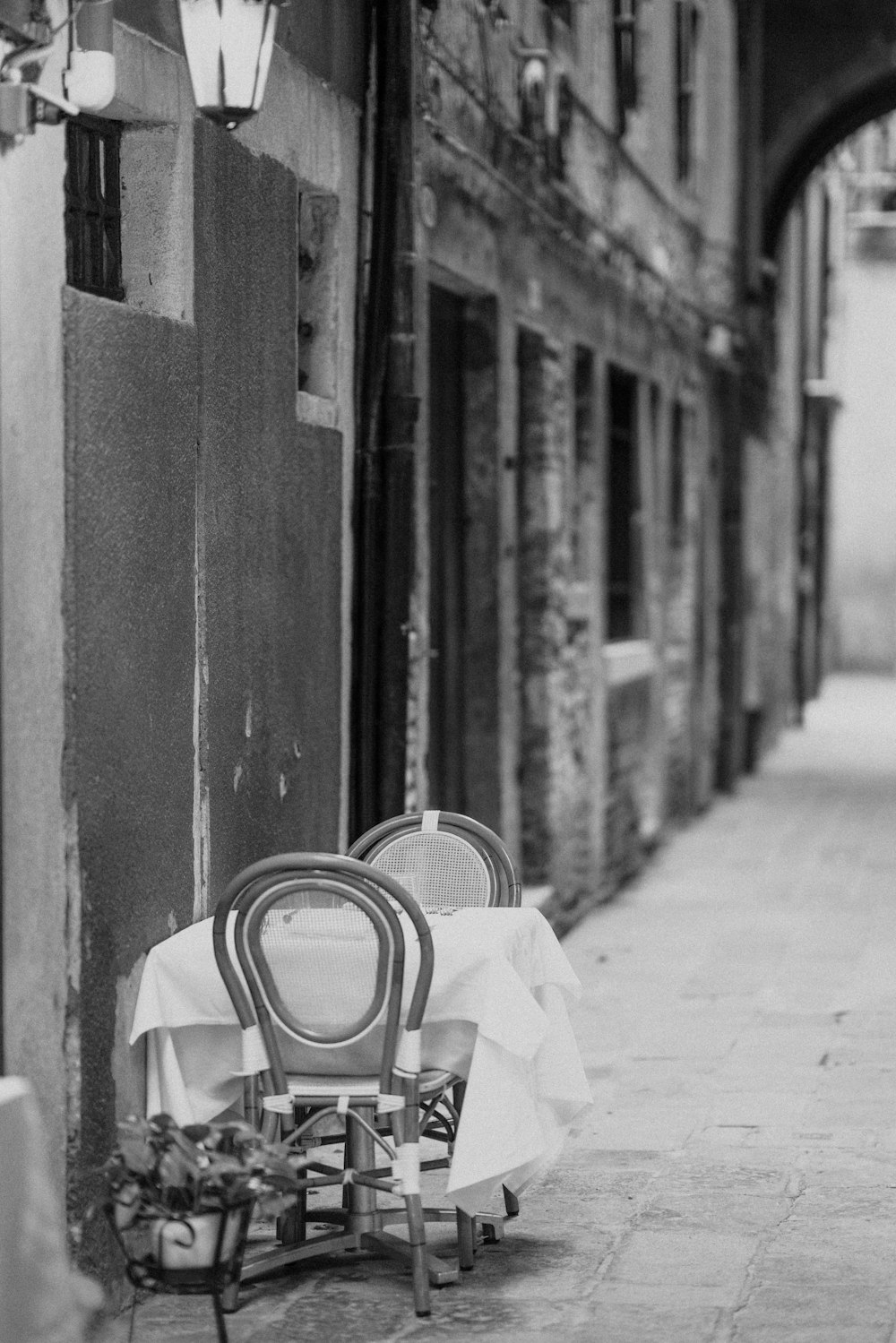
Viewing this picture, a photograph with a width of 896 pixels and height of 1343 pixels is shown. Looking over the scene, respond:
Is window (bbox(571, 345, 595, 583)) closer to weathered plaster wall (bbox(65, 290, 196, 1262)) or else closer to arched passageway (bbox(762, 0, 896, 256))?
weathered plaster wall (bbox(65, 290, 196, 1262))

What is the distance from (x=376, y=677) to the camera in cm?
699

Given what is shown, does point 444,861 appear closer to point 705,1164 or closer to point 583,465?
point 705,1164

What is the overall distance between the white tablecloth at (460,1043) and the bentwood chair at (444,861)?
51 centimetres

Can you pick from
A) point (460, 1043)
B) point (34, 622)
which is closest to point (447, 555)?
point (460, 1043)

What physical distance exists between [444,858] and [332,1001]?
95 cm

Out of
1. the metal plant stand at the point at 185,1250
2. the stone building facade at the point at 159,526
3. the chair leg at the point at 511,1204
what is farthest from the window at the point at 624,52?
the metal plant stand at the point at 185,1250

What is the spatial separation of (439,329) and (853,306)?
942 inches

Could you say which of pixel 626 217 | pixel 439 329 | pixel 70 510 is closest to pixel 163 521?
pixel 70 510

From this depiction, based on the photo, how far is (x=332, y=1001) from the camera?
15.9 ft

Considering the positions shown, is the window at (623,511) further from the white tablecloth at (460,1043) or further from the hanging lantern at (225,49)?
the hanging lantern at (225,49)

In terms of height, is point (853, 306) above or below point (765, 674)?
above

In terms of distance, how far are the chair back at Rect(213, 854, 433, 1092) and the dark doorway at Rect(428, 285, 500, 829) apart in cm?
433

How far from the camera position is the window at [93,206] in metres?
5.05

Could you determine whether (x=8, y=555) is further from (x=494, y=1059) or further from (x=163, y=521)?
(x=494, y=1059)
